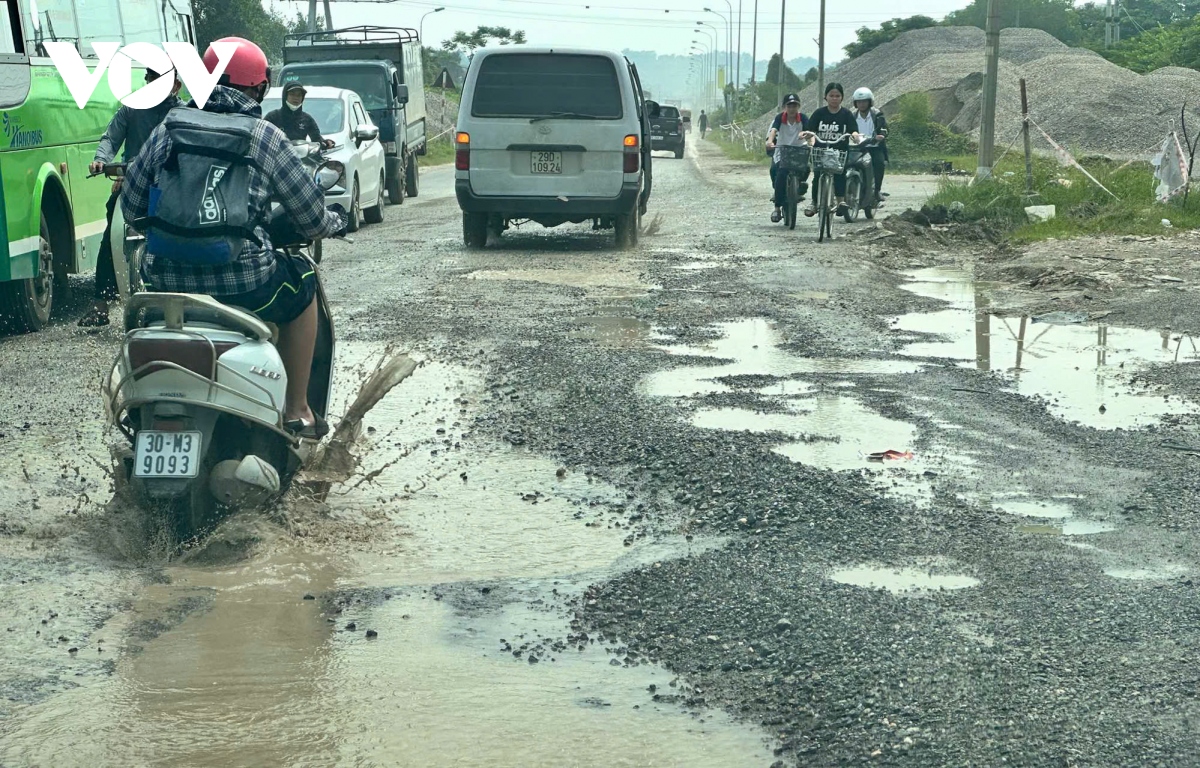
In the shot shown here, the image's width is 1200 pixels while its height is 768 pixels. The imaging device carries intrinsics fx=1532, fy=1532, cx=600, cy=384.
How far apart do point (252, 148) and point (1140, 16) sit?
110596 mm

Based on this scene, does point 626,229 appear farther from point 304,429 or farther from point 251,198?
point 251,198

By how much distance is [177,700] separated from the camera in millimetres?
3824

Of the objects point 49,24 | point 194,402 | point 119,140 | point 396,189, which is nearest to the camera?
point 194,402

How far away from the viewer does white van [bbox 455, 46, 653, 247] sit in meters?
15.6

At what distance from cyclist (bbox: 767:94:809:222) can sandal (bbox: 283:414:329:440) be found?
520 inches

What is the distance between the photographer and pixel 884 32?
96.4m

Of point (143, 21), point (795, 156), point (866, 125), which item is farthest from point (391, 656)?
point (866, 125)

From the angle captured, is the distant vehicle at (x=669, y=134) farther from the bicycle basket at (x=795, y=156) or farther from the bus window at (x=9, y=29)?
the bus window at (x=9, y=29)

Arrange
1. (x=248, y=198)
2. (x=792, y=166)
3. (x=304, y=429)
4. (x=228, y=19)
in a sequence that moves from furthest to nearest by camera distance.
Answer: (x=228, y=19), (x=792, y=166), (x=304, y=429), (x=248, y=198)

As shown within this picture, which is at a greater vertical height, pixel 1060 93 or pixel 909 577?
pixel 1060 93

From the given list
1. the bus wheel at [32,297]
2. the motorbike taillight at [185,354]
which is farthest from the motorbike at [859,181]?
the motorbike taillight at [185,354]

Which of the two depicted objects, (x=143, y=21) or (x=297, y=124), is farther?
(x=297, y=124)

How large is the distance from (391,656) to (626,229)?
12174 mm

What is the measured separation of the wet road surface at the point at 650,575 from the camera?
3631mm
